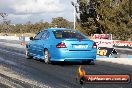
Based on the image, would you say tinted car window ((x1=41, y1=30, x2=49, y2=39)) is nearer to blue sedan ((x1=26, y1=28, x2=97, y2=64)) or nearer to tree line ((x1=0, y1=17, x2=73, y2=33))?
blue sedan ((x1=26, y1=28, x2=97, y2=64))

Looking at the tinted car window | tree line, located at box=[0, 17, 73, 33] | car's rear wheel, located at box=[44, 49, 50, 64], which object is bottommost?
car's rear wheel, located at box=[44, 49, 50, 64]

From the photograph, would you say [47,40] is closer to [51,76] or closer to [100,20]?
[51,76]

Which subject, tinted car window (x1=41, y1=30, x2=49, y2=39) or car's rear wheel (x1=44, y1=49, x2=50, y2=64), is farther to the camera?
tinted car window (x1=41, y1=30, x2=49, y2=39)

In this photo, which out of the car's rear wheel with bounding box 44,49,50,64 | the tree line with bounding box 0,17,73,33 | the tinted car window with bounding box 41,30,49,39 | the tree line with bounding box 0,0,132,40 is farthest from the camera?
the tree line with bounding box 0,17,73,33

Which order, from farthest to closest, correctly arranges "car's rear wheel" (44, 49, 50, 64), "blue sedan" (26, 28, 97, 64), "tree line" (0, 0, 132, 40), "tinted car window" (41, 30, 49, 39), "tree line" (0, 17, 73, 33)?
"tree line" (0, 17, 73, 33)
"tree line" (0, 0, 132, 40)
"tinted car window" (41, 30, 49, 39)
"car's rear wheel" (44, 49, 50, 64)
"blue sedan" (26, 28, 97, 64)

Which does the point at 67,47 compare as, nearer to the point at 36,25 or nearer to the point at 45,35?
the point at 45,35

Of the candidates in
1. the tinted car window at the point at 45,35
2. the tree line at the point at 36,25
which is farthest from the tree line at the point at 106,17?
the tree line at the point at 36,25

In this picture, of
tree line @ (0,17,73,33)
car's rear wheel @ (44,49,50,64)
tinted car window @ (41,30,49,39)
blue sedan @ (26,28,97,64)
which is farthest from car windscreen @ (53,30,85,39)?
tree line @ (0,17,73,33)

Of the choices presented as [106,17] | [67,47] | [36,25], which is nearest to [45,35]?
[67,47]

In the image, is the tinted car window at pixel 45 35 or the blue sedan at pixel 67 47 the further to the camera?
the tinted car window at pixel 45 35

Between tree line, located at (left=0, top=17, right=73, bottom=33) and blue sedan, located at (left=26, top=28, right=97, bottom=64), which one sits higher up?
tree line, located at (left=0, top=17, right=73, bottom=33)

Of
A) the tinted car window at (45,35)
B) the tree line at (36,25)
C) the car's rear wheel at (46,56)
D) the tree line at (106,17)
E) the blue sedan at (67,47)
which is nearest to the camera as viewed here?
the blue sedan at (67,47)

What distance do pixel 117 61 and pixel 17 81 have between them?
7.68 meters

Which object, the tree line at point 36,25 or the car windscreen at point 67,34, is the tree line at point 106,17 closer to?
the car windscreen at point 67,34
